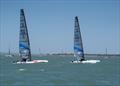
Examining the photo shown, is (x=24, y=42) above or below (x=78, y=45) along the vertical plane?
above

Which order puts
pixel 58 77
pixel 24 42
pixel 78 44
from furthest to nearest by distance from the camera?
1. pixel 78 44
2. pixel 24 42
3. pixel 58 77

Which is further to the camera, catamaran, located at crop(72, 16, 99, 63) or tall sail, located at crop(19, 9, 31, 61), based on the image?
catamaran, located at crop(72, 16, 99, 63)

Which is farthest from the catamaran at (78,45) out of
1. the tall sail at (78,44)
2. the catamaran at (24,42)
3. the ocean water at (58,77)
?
the ocean water at (58,77)

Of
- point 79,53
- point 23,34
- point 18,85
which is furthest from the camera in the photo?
point 79,53

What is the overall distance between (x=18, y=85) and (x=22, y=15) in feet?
164

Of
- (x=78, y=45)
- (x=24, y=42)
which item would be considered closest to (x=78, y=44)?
(x=78, y=45)

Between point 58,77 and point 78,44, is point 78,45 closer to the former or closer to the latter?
point 78,44

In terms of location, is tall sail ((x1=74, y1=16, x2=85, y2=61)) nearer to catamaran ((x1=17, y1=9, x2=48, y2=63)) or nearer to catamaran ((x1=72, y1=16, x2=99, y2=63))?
catamaran ((x1=72, y1=16, x2=99, y2=63))

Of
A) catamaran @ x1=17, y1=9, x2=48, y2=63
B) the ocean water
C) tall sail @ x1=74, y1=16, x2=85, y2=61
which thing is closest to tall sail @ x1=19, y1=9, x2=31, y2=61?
catamaran @ x1=17, y1=9, x2=48, y2=63

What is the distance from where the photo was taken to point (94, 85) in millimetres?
42906

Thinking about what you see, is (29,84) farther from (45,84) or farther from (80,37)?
(80,37)

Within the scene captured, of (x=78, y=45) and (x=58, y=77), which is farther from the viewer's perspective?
(x=78, y=45)

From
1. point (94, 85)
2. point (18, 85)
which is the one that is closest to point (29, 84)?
point (18, 85)

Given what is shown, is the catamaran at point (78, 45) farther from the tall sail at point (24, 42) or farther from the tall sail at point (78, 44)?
the tall sail at point (24, 42)
